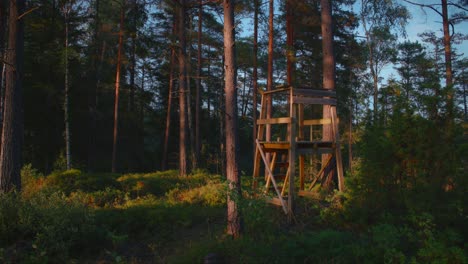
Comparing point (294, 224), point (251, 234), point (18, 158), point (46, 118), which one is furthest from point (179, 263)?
point (46, 118)

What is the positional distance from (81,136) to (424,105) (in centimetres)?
2236

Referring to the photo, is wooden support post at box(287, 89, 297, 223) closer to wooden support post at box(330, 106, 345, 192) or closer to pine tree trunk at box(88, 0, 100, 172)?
wooden support post at box(330, 106, 345, 192)

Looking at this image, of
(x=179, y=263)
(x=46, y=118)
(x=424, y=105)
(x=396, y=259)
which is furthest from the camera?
(x=46, y=118)

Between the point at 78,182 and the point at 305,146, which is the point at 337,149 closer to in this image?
the point at 305,146

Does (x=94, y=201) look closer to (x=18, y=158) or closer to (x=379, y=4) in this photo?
(x=18, y=158)

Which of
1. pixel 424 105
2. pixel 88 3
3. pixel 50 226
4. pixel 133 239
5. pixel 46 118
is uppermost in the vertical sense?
pixel 88 3

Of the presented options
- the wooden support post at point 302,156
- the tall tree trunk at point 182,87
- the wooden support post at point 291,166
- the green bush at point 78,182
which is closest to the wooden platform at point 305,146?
the wooden support post at point 291,166

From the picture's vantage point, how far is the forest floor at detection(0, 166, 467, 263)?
15.2 ft

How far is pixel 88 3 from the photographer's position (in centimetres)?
1767

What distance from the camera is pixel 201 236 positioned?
20.7 feet

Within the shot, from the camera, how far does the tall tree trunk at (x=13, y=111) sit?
7609 mm

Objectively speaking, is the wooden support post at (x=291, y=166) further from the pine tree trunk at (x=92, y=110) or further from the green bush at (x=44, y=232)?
the pine tree trunk at (x=92, y=110)

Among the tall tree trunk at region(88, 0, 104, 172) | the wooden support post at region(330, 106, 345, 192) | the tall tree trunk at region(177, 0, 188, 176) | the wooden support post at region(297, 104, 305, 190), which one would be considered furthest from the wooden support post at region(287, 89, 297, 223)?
the tall tree trunk at region(88, 0, 104, 172)

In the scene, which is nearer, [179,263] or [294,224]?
[179,263]
